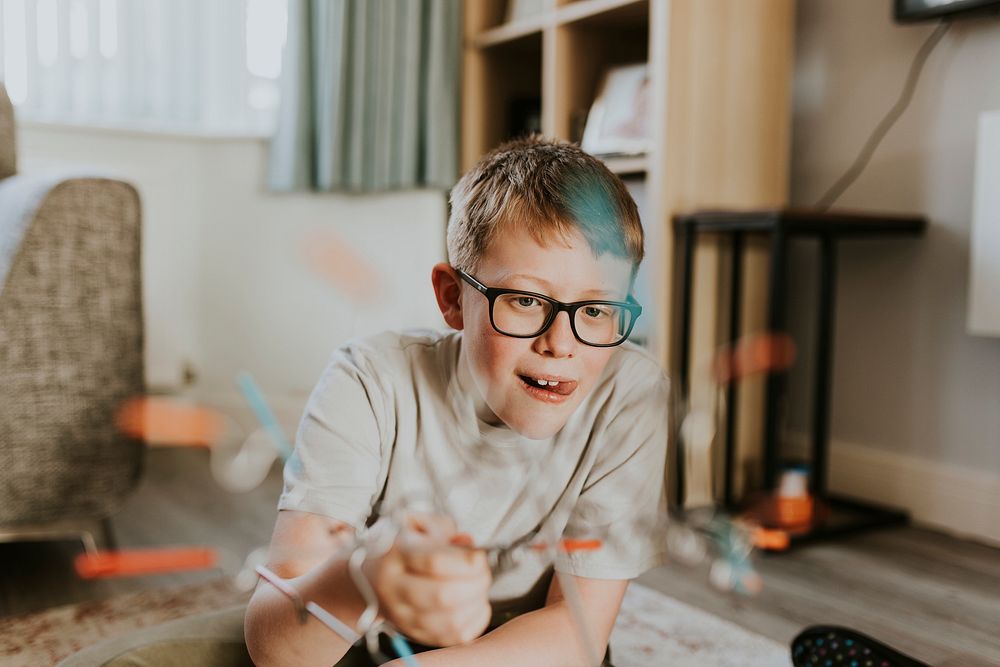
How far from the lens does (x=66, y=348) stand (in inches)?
45.4

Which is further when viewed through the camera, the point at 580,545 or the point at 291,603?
the point at 580,545

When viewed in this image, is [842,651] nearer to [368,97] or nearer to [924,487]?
[924,487]

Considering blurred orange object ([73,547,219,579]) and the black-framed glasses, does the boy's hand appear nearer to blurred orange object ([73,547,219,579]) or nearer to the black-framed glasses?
the black-framed glasses

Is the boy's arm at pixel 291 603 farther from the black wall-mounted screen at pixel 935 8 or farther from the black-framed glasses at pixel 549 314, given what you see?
the black wall-mounted screen at pixel 935 8

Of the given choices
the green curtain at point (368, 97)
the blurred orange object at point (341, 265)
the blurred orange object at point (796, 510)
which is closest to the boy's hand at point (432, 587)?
the blurred orange object at point (341, 265)

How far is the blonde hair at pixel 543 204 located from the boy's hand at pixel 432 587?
291mm

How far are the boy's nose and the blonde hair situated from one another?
65 mm

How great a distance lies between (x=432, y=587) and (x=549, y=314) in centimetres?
26

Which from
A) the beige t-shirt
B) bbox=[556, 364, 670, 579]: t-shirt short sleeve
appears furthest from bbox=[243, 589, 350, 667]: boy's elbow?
bbox=[556, 364, 670, 579]: t-shirt short sleeve

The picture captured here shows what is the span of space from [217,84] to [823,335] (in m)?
1.43

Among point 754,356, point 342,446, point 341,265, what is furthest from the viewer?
point 754,356

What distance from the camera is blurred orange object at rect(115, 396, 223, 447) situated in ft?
4.09

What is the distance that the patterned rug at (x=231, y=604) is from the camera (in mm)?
1018

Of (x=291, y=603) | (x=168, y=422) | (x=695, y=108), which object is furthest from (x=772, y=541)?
(x=168, y=422)
